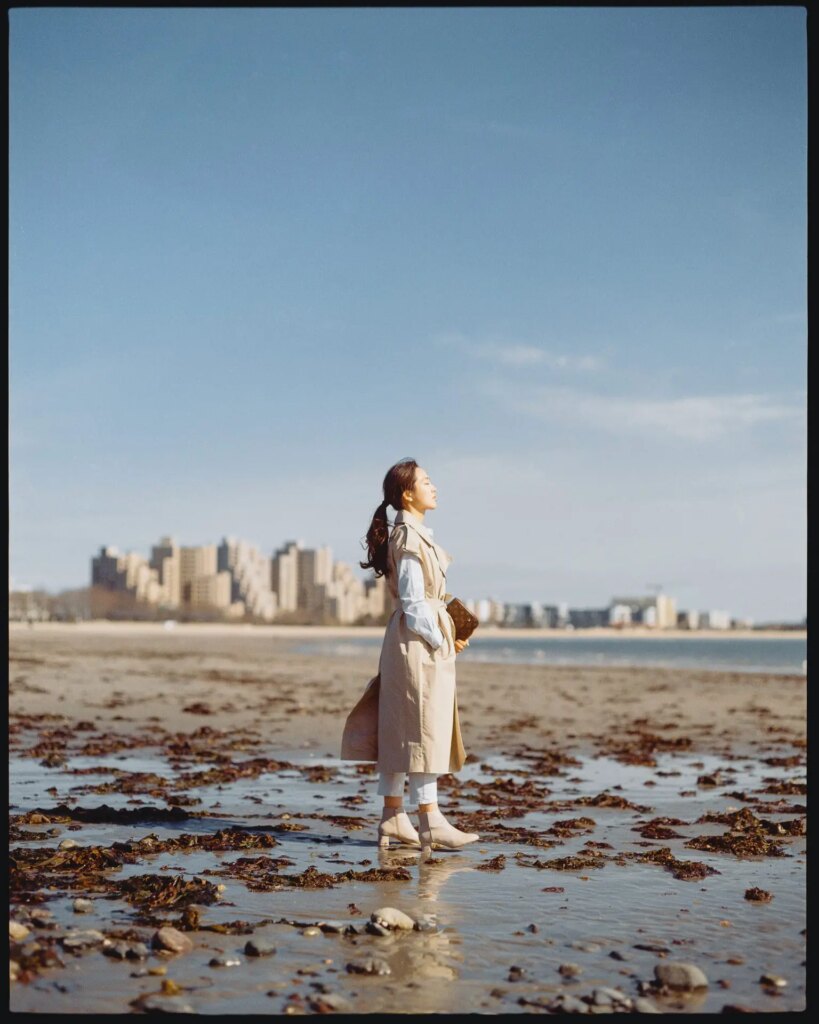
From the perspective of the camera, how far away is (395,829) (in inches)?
243

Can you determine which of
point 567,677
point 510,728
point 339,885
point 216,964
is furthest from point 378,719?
point 567,677

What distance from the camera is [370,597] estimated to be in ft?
449

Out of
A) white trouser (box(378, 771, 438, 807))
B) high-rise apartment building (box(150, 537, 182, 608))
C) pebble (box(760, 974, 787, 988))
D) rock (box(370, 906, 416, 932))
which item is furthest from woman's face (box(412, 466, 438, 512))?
high-rise apartment building (box(150, 537, 182, 608))

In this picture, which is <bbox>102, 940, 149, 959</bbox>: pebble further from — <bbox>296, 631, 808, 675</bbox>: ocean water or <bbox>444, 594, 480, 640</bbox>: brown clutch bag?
<bbox>296, 631, 808, 675</bbox>: ocean water

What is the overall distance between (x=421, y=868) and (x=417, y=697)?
0.92m

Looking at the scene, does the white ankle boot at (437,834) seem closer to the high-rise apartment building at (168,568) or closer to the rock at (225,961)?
the rock at (225,961)

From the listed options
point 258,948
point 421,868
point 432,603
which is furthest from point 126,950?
point 432,603

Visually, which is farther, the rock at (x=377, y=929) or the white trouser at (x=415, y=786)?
the white trouser at (x=415, y=786)

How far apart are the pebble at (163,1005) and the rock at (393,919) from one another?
1070mm

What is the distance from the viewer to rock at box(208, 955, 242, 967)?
3.80 meters

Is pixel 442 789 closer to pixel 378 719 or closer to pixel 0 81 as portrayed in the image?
pixel 378 719

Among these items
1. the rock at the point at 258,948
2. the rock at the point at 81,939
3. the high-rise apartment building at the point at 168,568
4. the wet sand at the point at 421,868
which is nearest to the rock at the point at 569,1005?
the wet sand at the point at 421,868

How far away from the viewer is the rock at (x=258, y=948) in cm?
394
